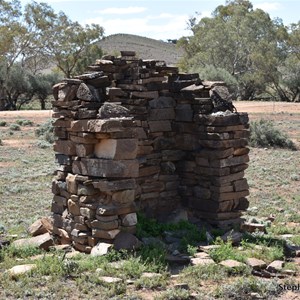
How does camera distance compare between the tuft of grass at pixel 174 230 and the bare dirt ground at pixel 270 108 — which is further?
the bare dirt ground at pixel 270 108

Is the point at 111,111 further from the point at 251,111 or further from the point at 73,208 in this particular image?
the point at 251,111

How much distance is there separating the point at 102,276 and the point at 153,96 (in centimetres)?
397

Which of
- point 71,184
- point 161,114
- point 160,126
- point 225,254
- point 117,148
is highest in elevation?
point 161,114

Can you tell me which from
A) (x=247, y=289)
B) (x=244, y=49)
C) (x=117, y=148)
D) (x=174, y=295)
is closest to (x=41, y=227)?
(x=117, y=148)

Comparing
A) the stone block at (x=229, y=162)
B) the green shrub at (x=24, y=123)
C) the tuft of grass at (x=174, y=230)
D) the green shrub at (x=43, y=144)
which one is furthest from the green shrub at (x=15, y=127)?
the stone block at (x=229, y=162)

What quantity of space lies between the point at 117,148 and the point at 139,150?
1.68 meters

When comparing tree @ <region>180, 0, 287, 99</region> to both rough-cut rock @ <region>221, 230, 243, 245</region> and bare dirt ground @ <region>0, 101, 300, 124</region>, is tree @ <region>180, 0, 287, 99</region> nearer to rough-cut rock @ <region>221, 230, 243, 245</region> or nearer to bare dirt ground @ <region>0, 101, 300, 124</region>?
bare dirt ground @ <region>0, 101, 300, 124</region>

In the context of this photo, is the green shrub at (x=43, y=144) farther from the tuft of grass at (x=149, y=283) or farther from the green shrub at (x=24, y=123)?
the tuft of grass at (x=149, y=283)

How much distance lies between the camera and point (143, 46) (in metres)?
103

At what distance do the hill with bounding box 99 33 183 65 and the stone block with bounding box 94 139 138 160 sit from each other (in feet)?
281

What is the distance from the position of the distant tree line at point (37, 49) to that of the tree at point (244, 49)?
446 inches

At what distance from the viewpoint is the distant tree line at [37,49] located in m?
46.8

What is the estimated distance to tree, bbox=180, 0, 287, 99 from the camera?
49.5m

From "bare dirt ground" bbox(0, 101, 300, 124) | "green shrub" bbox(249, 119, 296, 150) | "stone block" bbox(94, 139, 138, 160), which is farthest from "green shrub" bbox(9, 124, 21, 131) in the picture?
"stone block" bbox(94, 139, 138, 160)
